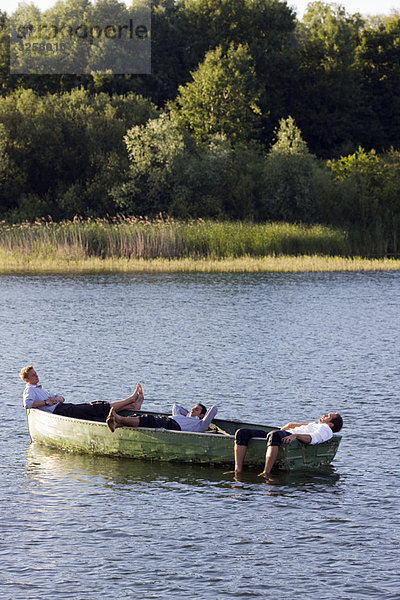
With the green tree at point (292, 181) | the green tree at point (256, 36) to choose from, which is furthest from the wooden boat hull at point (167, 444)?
the green tree at point (256, 36)

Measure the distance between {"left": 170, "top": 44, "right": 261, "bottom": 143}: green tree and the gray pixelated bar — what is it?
9034 mm

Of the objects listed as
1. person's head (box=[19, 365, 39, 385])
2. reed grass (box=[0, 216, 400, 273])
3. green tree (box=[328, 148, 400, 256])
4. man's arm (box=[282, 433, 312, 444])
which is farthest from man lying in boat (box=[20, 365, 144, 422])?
green tree (box=[328, 148, 400, 256])

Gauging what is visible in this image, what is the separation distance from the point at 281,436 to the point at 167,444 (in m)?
1.76

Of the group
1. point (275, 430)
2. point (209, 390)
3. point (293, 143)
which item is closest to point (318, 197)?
point (293, 143)

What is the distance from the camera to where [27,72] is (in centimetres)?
7925

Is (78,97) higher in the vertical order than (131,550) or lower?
higher

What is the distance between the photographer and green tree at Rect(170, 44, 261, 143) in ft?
235

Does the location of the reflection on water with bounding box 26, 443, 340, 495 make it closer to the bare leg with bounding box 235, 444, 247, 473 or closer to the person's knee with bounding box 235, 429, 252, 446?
the bare leg with bounding box 235, 444, 247, 473

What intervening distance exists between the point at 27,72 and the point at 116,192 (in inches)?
801

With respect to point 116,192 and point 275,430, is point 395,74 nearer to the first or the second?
point 116,192

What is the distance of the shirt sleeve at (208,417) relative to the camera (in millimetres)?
15336

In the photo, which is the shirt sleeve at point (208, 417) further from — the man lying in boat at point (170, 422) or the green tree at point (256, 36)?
the green tree at point (256, 36)

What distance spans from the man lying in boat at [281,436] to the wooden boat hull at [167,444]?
0.29 ft

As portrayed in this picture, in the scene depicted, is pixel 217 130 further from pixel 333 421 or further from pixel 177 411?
pixel 333 421
